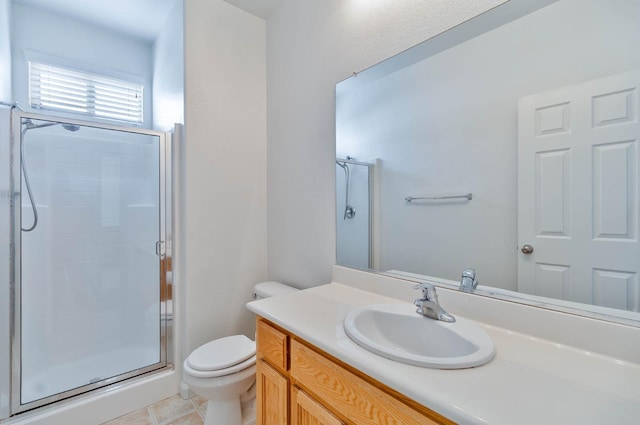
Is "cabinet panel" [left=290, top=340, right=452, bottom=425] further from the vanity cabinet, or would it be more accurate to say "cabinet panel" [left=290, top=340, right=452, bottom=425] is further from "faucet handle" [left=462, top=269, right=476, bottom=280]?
"faucet handle" [left=462, top=269, right=476, bottom=280]

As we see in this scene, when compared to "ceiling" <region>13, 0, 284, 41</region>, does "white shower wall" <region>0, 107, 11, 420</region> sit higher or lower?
lower

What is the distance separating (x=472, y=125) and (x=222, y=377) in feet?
5.32

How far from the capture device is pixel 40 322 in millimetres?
1871

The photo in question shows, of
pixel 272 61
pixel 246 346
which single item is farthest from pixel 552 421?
pixel 272 61

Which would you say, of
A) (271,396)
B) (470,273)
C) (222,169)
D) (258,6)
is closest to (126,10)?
(258,6)

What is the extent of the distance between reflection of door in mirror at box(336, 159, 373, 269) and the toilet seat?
719 mm

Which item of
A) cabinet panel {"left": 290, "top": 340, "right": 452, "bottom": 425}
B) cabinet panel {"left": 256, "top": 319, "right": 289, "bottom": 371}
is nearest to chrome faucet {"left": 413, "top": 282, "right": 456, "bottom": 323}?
cabinet panel {"left": 290, "top": 340, "right": 452, "bottom": 425}

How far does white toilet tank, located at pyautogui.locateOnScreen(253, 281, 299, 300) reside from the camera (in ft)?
5.95

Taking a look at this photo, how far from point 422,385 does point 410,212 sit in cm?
78

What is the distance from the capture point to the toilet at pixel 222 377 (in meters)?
1.40

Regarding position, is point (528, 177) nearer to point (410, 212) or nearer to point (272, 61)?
point (410, 212)

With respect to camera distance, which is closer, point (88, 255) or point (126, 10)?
point (88, 255)

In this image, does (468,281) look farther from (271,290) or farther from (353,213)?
(271,290)

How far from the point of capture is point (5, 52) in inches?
75.6
